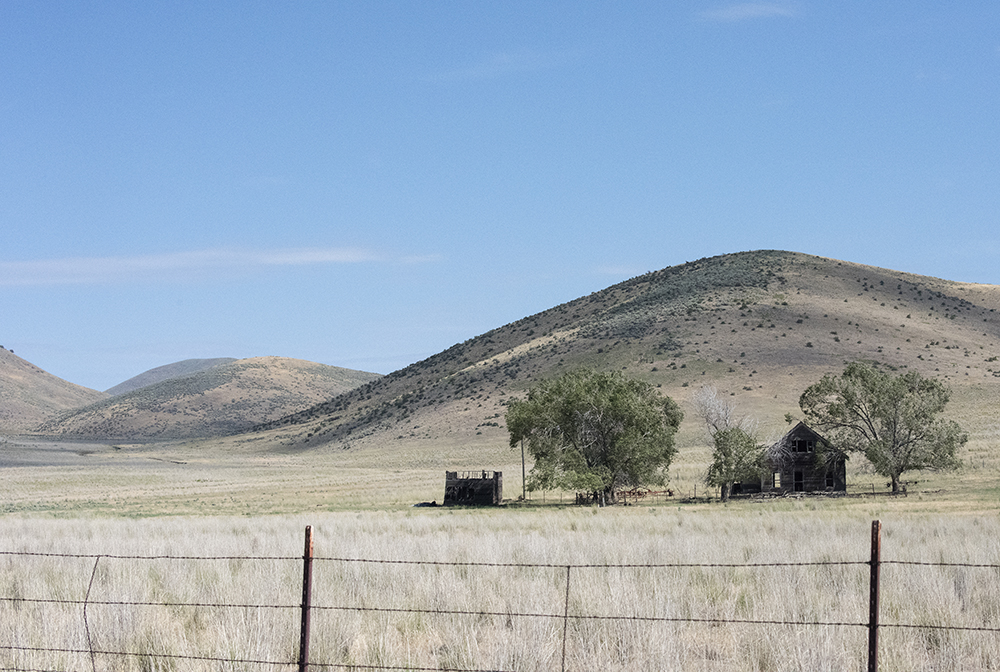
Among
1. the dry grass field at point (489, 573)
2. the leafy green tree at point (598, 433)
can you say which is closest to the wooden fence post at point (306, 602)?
the dry grass field at point (489, 573)

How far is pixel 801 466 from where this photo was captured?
55.2m

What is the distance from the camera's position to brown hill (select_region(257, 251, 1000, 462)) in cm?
10600

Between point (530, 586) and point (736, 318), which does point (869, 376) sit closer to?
point (530, 586)

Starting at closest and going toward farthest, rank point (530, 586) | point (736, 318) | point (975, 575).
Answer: point (530, 586)
point (975, 575)
point (736, 318)

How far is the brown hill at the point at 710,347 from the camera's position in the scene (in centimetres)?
10600

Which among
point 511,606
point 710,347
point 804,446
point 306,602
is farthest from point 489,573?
point 710,347

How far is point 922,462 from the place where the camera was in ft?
167

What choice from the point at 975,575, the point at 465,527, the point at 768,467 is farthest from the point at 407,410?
the point at 975,575

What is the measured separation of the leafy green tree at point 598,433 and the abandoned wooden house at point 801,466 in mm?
6622

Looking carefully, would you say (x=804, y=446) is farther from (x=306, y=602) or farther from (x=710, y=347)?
(x=710, y=347)

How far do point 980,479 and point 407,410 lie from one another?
281 feet

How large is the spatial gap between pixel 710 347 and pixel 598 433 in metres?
70.4

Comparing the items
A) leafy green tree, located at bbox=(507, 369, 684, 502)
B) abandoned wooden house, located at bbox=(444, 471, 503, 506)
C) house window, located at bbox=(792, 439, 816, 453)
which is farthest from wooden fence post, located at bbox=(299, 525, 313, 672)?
house window, located at bbox=(792, 439, 816, 453)

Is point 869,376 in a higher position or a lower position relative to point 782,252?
lower
